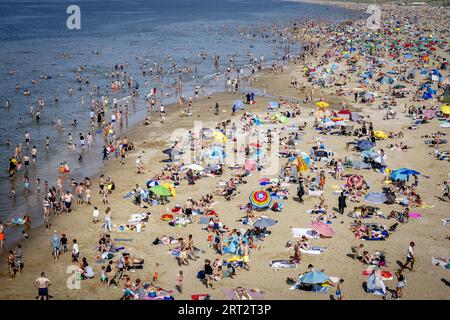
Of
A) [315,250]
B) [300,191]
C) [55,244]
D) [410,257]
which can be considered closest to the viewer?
[410,257]

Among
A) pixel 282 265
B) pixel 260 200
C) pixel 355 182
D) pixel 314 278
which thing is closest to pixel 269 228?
pixel 260 200

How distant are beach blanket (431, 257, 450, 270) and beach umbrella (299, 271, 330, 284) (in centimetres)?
457

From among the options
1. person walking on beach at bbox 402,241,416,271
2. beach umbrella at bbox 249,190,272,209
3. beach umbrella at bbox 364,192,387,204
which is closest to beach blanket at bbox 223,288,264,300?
person walking on beach at bbox 402,241,416,271

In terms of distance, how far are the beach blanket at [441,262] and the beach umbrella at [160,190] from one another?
1215 cm

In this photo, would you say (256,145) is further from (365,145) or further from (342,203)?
(342,203)

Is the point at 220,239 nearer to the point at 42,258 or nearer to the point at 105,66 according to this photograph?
the point at 42,258

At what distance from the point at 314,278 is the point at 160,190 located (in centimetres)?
994

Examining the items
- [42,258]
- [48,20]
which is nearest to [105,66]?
[42,258]

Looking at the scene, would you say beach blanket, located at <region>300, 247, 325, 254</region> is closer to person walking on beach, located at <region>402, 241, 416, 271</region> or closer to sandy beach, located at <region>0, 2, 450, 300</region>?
sandy beach, located at <region>0, 2, 450, 300</region>

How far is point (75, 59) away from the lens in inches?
2793

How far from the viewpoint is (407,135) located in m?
33.8

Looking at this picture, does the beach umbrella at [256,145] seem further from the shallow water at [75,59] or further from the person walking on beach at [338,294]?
the person walking on beach at [338,294]
